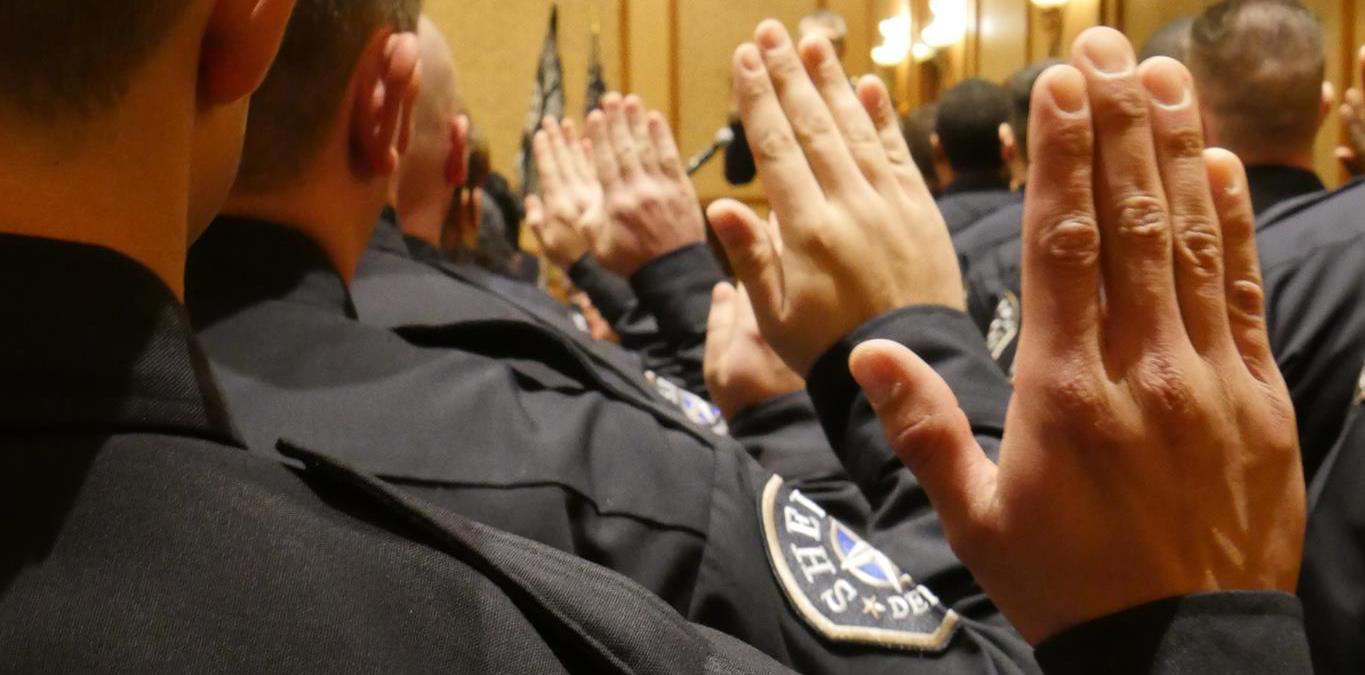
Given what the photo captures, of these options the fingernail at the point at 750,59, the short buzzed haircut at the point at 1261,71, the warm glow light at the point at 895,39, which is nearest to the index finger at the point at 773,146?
Answer: the fingernail at the point at 750,59

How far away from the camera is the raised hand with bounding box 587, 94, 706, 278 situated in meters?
2.03

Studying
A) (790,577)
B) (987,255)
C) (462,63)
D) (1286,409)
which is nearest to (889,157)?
(790,577)

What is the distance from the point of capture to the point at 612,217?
2.05 meters

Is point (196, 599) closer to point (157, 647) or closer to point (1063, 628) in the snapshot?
point (157, 647)

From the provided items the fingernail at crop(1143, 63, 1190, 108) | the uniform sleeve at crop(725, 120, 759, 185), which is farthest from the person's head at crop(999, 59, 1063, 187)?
the fingernail at crop(1143, 63, 1190, 108)

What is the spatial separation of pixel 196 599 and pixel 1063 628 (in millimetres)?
457

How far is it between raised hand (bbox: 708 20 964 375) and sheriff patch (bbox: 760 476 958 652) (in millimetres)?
169

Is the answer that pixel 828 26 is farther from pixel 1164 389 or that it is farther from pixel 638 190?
Answer: pixel 1164 389

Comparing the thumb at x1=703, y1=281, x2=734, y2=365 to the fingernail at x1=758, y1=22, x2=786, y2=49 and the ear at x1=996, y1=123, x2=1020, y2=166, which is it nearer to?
the fingernail at x1=758, y1=22, x2=786, y2=49

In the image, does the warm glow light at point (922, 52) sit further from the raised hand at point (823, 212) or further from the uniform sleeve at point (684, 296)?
the raised hand at point (823, 212)

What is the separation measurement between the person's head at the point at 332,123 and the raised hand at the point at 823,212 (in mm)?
339

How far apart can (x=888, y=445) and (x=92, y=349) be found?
2.28ft

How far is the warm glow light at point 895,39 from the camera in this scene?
7730 mm

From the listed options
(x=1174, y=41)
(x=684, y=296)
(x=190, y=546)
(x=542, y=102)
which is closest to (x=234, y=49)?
(x=190, y=546)
